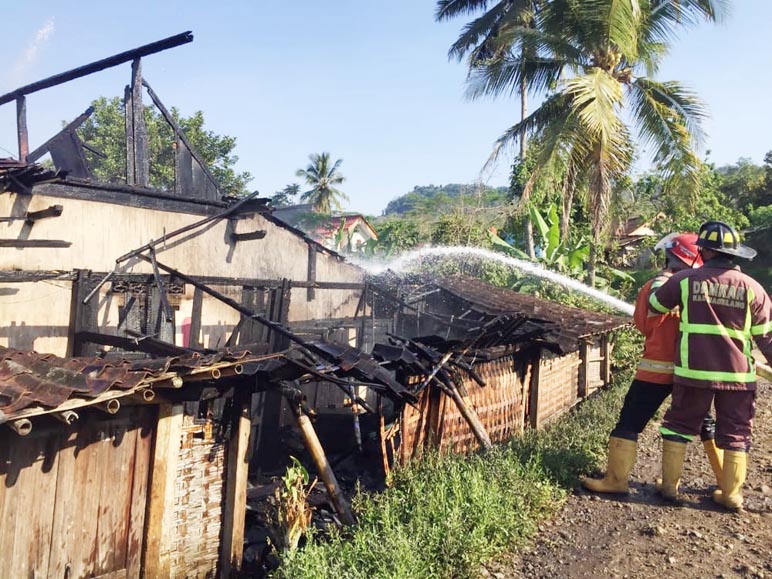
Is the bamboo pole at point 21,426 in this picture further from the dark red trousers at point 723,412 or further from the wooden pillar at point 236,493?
the dark red trousers at point 723,412

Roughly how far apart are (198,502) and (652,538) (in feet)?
12.7

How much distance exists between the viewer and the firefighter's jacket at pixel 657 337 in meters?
5.63

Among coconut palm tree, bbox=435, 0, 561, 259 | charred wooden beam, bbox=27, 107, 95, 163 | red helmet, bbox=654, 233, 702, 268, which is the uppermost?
coconut palm tree, bbox=435, 0, 561, 259

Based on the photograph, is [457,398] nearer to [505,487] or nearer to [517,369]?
[505,487]

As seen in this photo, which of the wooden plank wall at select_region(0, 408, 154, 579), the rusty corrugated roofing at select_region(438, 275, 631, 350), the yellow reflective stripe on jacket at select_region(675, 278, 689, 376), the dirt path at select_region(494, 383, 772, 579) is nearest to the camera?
the wooden plank wall at select_region(0, 408, 154, 579)

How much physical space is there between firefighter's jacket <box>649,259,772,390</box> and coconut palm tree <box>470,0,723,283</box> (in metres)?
9.12

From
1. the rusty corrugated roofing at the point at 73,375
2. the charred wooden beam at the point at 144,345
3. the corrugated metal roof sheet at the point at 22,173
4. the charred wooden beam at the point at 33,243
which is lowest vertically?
the charred wooden beam at the point at 144,345

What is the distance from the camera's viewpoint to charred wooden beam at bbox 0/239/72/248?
6877mm

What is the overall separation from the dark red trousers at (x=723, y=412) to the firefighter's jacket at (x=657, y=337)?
0.36 metres

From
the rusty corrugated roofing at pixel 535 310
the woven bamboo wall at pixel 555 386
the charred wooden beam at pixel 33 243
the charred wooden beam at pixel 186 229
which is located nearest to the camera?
the charred wooden beam at pixel 33 243

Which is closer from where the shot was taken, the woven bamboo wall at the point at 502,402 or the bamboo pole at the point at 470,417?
the woven bamboo wall at the point at 502,402

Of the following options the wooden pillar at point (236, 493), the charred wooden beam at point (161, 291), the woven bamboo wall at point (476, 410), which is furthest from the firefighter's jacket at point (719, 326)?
the charred wooden beam at point (161, 291)

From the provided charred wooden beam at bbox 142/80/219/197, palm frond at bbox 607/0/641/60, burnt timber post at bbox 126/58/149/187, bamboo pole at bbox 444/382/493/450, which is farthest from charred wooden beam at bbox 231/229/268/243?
palm frond at bbox 607/0/641/60

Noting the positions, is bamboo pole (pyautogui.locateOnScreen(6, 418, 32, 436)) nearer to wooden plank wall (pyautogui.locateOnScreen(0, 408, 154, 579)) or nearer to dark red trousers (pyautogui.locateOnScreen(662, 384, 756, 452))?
wooden plank wall (pyautogui.locateOnScreen(0, 408, 154, 579))
